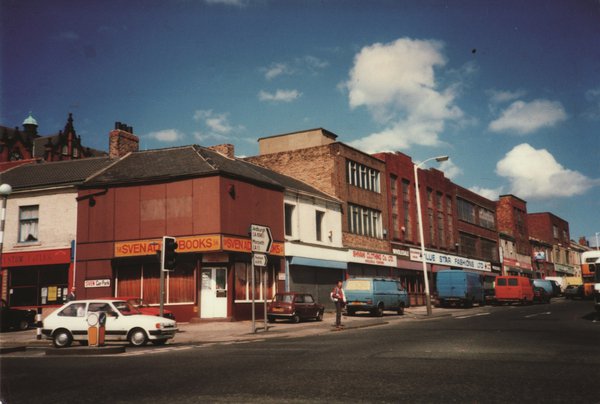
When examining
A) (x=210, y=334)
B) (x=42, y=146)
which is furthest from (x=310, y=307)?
(x=42, y=146)

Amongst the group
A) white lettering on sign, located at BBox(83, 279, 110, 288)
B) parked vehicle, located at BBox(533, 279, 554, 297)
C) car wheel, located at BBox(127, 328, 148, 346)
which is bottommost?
car wheel, located at BBox(127, 328, 148, 346)

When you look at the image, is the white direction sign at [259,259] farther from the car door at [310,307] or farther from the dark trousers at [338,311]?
the car door at [310,307]

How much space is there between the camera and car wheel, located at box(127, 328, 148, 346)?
17.1 m

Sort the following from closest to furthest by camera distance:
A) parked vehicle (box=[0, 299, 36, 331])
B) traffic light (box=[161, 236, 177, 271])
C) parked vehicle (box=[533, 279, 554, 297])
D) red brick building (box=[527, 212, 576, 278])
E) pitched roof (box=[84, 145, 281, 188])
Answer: traffic light (box=[161, 236, 177, 271]) → parked vehicle (box=[0, 299, 36, 331]) → pitched roof (box=[84, 145, 281, 188]) → parked vehicle (box=[533, 279, 554, 297]) → red brick building (box=[527, 212, 576, 278])

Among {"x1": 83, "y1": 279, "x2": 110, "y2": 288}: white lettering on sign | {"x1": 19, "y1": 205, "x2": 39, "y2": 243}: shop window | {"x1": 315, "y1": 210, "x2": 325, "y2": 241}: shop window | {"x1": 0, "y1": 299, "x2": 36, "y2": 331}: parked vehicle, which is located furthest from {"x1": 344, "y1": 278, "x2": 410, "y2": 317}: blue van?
{"x1": 19, "y1": 205, "x2": 39, "y2": 243}: shop window

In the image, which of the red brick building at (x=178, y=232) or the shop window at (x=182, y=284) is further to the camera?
the red brick building at (x=178, y=232)

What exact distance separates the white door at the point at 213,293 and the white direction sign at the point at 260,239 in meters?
6.59

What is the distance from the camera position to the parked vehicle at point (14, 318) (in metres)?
24.8

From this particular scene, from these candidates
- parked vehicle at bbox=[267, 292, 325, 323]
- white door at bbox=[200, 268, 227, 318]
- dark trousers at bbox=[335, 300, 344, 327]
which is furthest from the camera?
white door at bbox=[200, 268, 227, 318]

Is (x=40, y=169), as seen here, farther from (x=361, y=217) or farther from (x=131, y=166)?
(x=361, y=217)

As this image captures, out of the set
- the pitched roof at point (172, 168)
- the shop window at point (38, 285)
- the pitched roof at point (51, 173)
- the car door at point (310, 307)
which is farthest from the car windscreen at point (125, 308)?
the pitched roof at point (51, 173)

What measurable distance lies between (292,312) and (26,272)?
1495 cm

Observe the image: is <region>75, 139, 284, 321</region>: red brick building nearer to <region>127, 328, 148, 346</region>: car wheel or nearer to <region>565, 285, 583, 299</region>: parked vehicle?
<region>127, 328, 148, 346</region>: car wheel

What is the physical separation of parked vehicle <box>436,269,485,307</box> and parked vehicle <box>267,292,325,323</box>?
16.1 m
